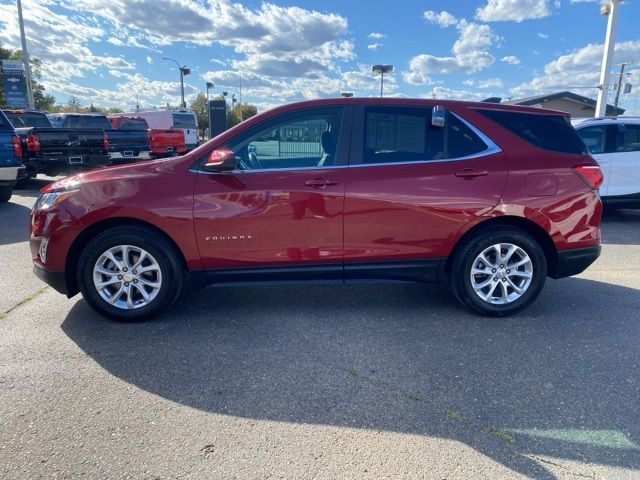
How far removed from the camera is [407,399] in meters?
2.74

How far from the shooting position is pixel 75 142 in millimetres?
11602

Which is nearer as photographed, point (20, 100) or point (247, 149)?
point (247, 149)

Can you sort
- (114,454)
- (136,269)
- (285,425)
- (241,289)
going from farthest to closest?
(241,289), (136,269), (285,425), (114,454)

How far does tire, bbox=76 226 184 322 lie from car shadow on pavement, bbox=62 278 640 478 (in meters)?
0.16

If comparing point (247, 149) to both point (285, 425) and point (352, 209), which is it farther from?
point (285, 425)

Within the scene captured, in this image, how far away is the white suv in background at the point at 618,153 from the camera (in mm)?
8156

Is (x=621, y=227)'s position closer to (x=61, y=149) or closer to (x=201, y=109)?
(x=61, y=149)

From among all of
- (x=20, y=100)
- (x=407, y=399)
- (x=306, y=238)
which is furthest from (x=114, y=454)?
(x=20, y=100)

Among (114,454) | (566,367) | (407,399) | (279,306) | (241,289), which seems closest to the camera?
(114,454)

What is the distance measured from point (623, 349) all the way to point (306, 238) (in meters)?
2.54

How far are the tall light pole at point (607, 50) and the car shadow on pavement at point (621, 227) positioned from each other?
718cm

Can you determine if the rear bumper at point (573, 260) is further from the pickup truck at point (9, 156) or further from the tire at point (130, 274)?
the pickup truck at point (9, 156)

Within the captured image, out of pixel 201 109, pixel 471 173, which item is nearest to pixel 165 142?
pixel 471 173

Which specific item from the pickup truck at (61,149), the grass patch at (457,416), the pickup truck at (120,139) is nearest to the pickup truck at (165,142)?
the pickup truck at (120,139)
